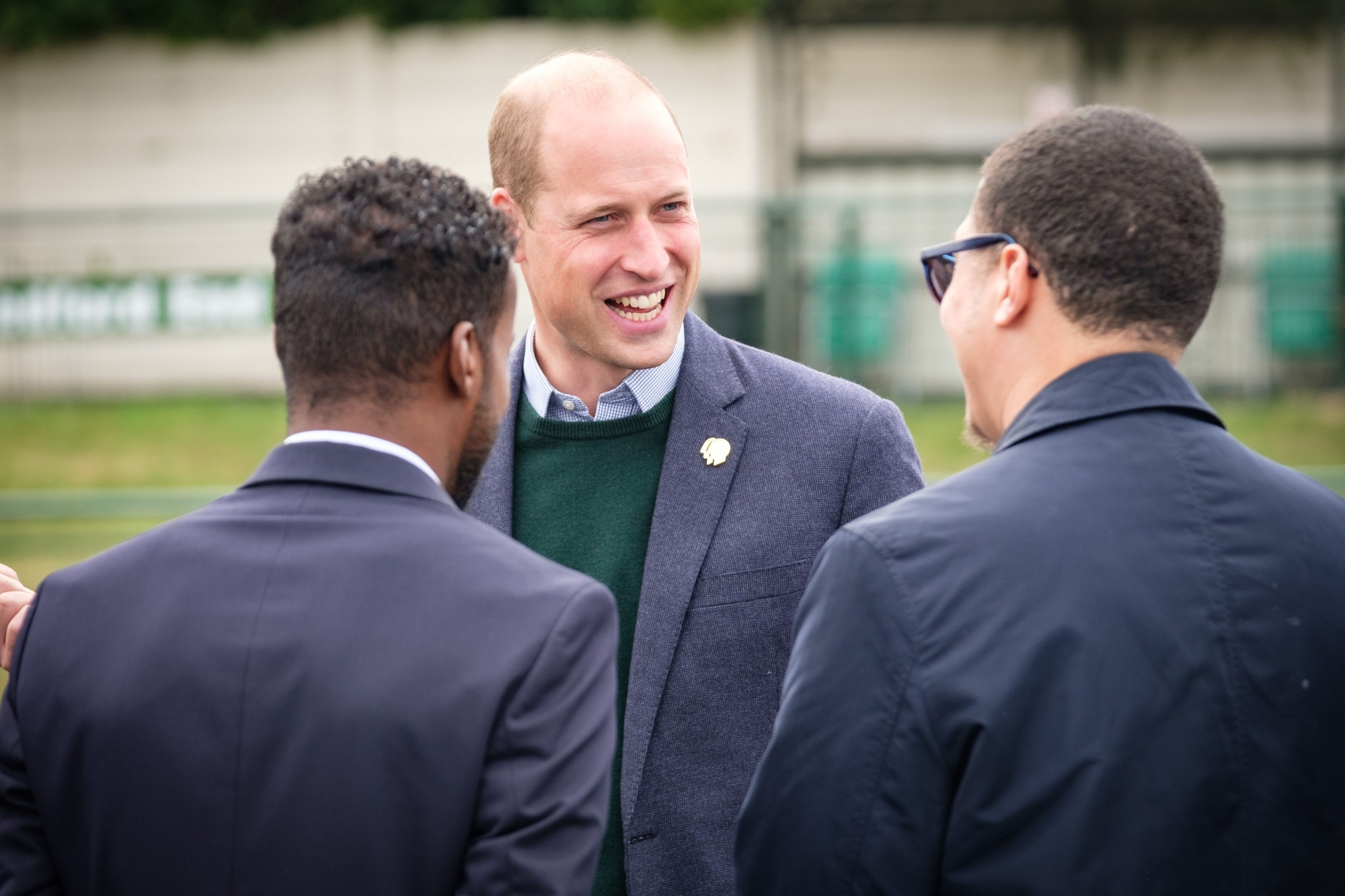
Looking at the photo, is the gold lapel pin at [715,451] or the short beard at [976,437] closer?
the short beard at [976,437]

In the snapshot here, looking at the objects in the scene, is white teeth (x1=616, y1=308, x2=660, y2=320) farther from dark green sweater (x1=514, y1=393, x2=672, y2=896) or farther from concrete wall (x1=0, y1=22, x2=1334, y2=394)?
concrete wall (x1=0, y1=22, x2=1334, y2=394)

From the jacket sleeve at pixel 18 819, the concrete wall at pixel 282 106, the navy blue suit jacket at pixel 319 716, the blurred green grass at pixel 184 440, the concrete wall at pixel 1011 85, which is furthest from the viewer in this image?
the concrete wall at pixel 1011 85

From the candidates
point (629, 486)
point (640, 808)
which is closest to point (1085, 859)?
point (640, 808)

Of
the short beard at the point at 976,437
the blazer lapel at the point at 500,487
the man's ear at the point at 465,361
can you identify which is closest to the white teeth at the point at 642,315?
the blazer lapel at the point at 500,487

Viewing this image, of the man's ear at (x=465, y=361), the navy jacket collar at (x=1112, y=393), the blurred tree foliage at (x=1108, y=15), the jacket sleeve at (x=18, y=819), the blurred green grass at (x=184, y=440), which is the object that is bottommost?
the blurred green grass at (x=184, y=440)

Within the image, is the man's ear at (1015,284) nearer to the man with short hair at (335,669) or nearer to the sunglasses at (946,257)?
the sunglasses at (946,257)

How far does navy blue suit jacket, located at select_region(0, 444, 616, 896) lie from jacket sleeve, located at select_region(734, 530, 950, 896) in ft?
0.75

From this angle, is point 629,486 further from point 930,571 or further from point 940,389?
point 940,389

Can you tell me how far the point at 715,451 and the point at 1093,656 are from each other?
1.09 m

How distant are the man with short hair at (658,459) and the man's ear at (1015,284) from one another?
2.42 ft

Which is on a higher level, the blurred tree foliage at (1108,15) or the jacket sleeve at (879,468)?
the blurred tree foliage at (1108,15)

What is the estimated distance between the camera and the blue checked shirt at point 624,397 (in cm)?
267

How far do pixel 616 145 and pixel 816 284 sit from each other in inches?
385

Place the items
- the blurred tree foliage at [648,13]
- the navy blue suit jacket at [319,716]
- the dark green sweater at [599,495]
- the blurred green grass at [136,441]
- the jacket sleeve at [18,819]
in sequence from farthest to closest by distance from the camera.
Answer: the blurred tree foliage at [648,13]
the blurred green grass at [136,441]
the dark green sweater at [599,495]
the jacket sleeve at [18,819]
the navy blue suit jacket at [319,716]
